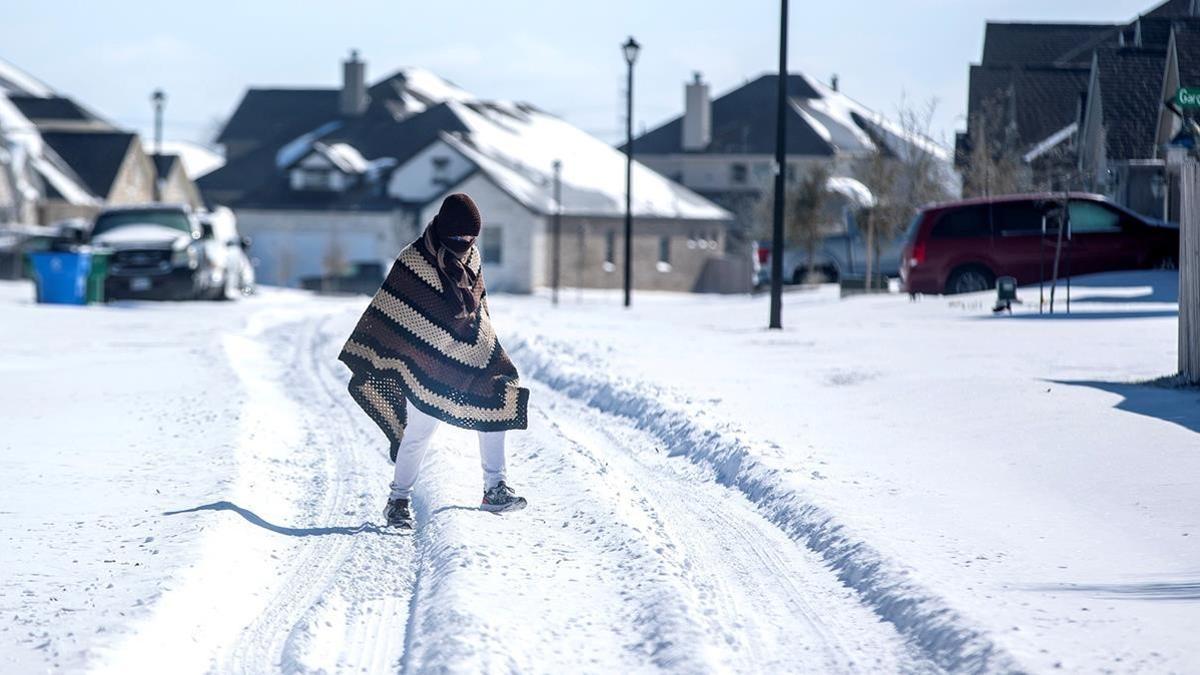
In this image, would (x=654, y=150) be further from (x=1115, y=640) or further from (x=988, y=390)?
(x=1115, y=640)

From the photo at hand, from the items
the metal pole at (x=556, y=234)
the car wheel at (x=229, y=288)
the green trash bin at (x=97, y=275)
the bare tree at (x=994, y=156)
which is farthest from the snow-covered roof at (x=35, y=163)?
the bare tree at (x=994, y=156)

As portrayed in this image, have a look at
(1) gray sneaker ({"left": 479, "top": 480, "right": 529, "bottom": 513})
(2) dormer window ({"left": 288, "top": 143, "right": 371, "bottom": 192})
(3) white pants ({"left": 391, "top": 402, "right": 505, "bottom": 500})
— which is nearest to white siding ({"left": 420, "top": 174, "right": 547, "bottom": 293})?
(2) dormer window ({"left": 288, "top": 143, "right": 371, "bottom": 192})

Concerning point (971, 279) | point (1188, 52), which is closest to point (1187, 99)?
point (971, 279)

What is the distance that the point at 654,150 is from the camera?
8662 cm

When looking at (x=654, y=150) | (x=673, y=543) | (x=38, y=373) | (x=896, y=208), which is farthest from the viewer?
(x=654, y=150)

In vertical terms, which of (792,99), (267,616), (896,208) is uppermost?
(792,99)

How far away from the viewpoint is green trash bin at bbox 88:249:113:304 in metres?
29.6

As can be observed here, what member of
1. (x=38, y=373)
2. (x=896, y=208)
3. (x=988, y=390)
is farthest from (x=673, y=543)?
(x=896, y=208)

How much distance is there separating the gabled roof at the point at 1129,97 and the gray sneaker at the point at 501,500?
28.0m

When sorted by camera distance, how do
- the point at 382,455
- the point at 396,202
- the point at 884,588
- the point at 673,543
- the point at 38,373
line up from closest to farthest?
the point at 884,588 < the point at 673,543 < the point at 382,455 < the point at 38,373 < the point at 396,202

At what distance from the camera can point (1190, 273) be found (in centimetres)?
1262

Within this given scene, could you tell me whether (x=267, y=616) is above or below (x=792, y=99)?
below

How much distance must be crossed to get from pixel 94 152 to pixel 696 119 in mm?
29442

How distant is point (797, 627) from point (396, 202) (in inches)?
2470
